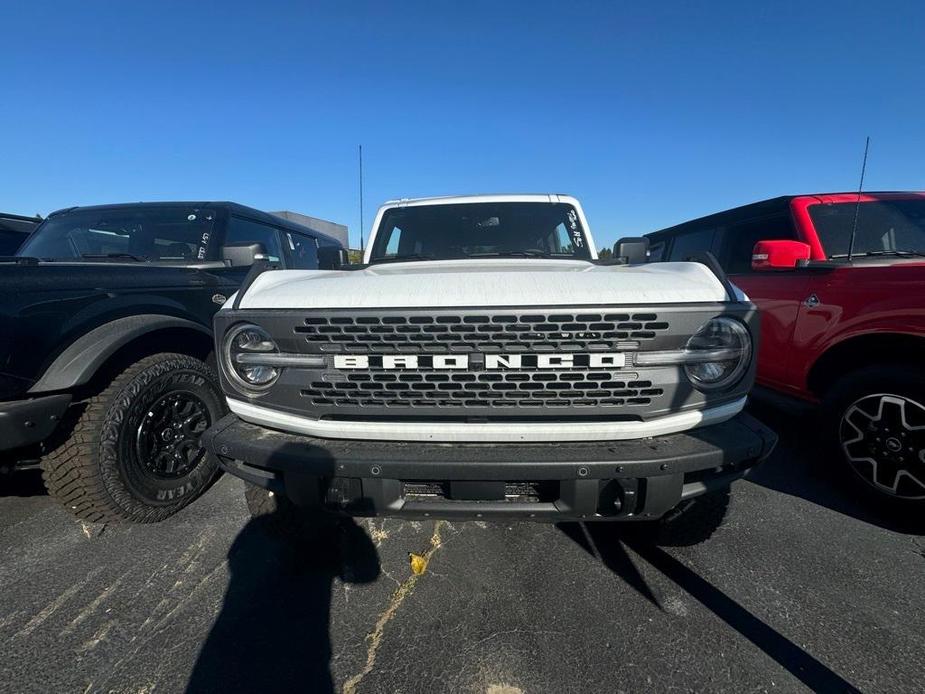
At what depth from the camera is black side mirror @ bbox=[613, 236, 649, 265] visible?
3.11 metres

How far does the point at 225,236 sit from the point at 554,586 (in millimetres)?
3696

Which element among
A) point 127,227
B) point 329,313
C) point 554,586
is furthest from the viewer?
point 127,227

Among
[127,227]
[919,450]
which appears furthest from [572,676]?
[127,227]

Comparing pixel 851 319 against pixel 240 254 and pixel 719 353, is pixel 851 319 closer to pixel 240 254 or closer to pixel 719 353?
pixel 719 353

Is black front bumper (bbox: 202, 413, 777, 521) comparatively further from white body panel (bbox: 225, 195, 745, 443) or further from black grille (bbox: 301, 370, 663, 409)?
black grille (bbox: 301, 370, 663, 409)

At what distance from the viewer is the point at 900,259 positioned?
3174 millimetres

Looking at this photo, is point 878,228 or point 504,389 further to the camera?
point 878,228

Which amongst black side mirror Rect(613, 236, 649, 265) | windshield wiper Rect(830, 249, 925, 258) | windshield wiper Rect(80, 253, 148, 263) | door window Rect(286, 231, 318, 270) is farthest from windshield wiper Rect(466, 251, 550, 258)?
door window Rect(286, 231, 318, 270)

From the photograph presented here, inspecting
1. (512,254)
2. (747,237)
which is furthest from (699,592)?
(747,237)

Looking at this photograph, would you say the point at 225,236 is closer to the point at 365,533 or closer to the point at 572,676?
the point at 365,533

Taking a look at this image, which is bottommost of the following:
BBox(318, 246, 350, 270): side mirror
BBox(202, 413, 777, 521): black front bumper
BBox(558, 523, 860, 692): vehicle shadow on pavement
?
BBox(558, 523, 860, 692): vehicle shadow on pavement

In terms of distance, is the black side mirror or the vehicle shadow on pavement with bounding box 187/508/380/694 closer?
the vehicle shadow on pavement with bounding box 187/508/380/694

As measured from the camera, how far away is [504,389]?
171 cm

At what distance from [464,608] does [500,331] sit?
1248 mm
